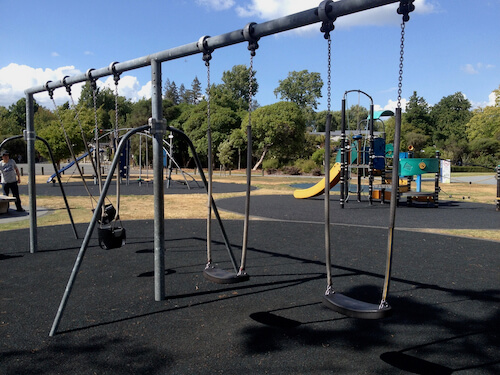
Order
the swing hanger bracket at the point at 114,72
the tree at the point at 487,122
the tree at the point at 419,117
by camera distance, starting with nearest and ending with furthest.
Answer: the swing hanger bracket at the point at 114,72
the tree at the point at 487,122
the tree at the point at 419,117

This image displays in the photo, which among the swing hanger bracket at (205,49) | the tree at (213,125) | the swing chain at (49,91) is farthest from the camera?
the tree at (213,125)

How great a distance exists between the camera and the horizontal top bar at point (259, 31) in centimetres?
294

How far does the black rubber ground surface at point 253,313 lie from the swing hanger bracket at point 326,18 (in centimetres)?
242

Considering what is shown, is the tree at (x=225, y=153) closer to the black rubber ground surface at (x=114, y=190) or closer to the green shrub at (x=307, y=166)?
the green shrub at (x=307, y=166)

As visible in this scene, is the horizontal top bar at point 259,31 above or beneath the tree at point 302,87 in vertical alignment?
beneath

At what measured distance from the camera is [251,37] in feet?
11.3

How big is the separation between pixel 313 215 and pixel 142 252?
5.45 meters

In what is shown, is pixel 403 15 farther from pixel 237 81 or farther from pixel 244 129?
pixel 237 81

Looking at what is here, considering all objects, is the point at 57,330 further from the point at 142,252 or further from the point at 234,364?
the point at 142,252

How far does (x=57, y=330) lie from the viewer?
324 centimetres

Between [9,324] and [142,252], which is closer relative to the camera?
[9,324]

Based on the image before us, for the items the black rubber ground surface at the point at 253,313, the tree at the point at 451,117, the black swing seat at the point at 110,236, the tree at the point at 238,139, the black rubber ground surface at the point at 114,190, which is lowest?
the black rubber ground surface at the point at 253,313

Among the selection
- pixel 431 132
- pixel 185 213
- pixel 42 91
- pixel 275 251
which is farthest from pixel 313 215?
pixel 431 132

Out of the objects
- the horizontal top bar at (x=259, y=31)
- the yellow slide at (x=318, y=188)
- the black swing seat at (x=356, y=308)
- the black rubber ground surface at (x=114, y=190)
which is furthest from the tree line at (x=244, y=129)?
the black swing seat at (x=356, y=308)
